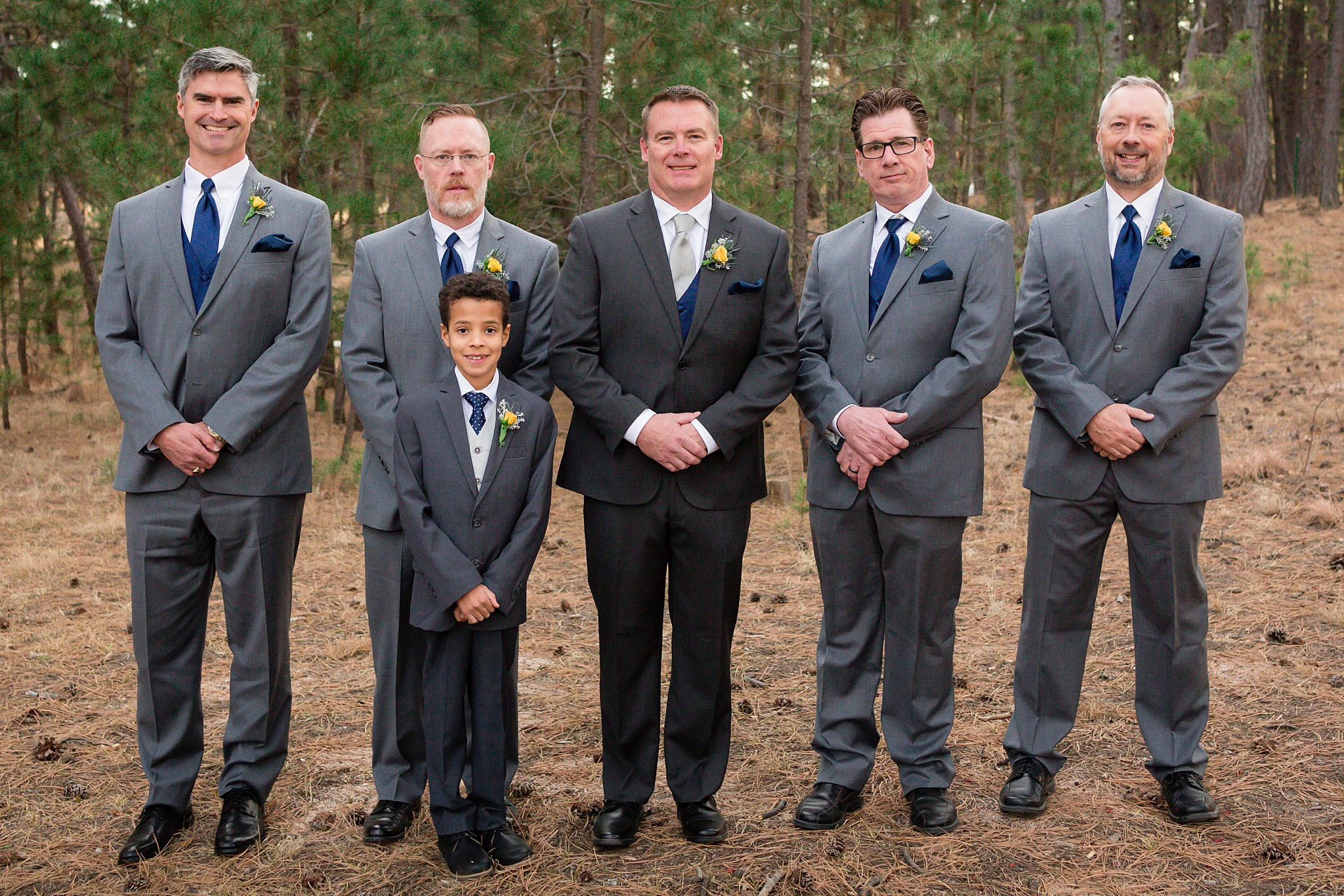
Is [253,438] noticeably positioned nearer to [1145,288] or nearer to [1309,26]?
[1145,288]

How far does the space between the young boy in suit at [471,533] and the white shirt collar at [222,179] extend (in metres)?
1.02

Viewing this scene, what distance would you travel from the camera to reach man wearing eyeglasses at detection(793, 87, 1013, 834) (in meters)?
3.96

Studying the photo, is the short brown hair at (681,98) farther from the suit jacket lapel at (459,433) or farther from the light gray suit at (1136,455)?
the light gray suit at (1136,455)

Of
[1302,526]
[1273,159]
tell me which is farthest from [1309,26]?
[1302,526]

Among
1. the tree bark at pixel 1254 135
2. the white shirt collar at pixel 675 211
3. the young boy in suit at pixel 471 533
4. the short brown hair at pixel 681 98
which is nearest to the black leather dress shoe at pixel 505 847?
the young boy in suit at pixel 471 533

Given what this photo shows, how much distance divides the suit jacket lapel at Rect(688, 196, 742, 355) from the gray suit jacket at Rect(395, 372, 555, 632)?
0.64 m

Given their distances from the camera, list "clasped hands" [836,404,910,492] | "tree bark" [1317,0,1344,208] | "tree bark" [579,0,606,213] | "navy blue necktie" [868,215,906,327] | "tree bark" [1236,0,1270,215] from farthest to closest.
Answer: "tree bark" [1317,0,1344,208]
"tree bark" [1236,0,1270,215]
"tree bark" [579,0,606,213]
"navy blue necktie" [868,215,906,327]
"clasped hands" [836,404,910,492]

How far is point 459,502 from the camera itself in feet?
12.2

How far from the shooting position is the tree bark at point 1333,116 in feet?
76.9

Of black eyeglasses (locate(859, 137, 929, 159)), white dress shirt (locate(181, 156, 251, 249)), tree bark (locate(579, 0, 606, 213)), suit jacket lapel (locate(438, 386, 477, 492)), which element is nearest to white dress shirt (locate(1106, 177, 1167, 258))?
black eyeglasses (locate(859, 137, 929, 159))

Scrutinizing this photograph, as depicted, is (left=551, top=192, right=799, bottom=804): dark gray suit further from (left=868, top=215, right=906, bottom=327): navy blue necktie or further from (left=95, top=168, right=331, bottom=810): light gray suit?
(left=95, top=168, right=331, bottom=810): light gray suit

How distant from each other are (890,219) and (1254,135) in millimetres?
20400

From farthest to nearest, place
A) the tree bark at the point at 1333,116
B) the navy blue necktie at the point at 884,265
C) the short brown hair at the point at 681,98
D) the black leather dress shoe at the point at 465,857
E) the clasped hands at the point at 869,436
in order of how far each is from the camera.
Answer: the tree bark at the point at 1333,116, the navy blue necktie at the point at 884,265, the clasped hands at the point at 869,436, the short brown hair at the point at 681,98, the black leather dress shoe at the point at 465,857

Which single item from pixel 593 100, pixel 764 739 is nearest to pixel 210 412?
pixel 764 739
